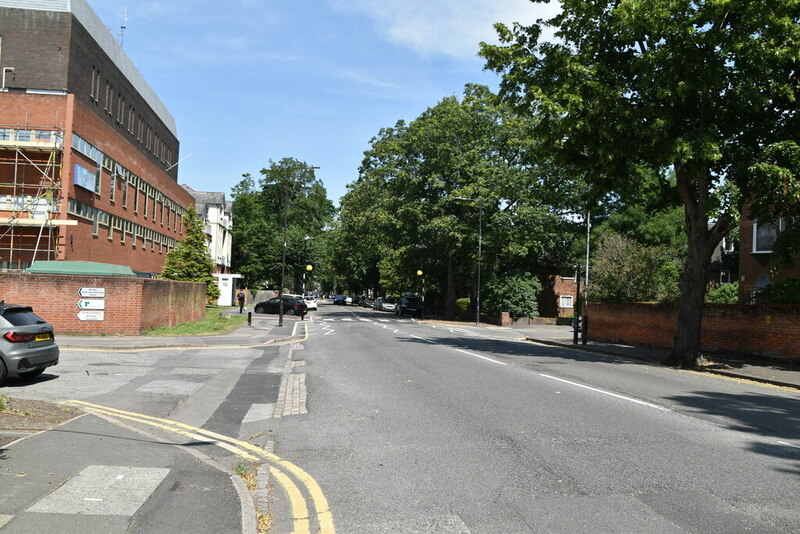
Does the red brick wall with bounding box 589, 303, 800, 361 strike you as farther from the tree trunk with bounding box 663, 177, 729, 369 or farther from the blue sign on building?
the blue sign on building

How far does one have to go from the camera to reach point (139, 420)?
9281 millimetres

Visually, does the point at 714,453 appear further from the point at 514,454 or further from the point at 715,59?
the point at 715,59

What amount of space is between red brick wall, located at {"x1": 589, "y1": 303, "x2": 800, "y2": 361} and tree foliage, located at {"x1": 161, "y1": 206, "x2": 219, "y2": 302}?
32.7 metres

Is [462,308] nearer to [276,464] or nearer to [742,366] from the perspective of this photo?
[742,366]

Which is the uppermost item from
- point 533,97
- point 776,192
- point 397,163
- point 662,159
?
point 397,163

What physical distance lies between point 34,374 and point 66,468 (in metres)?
7.64

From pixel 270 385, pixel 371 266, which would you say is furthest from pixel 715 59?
pixel 371 266

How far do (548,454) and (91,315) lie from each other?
20273mm

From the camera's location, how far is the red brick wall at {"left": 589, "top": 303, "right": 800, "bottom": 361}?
695 inches

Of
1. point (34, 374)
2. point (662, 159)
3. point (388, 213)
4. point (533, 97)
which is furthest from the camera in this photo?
point (388, 213)

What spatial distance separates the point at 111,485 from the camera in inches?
225

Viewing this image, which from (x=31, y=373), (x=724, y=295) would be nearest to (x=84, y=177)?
(x=31, y=373)

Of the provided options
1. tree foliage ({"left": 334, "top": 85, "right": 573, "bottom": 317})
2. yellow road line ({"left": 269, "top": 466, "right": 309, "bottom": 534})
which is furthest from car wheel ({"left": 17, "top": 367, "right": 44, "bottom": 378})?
tree foliage ({"left": 334, "top": 85, "right": 573, "bottom": 317})

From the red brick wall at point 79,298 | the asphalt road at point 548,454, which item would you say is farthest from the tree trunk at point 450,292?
the asphalt road at point 548,454
